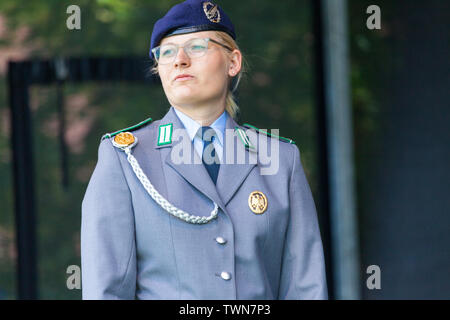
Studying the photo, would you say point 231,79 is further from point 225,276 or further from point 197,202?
point 225,276

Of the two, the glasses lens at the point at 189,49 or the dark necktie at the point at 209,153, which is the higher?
the glasses lens at the point at 189,49

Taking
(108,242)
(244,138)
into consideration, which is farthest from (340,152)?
(108,242)

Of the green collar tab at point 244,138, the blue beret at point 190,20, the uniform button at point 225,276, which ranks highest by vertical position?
the blue beret at point 190,20

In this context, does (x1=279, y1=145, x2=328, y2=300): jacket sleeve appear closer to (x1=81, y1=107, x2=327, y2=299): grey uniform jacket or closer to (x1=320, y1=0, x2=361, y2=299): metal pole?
(x1=81, y1=107, x2=327, y2=299): grey uniform jacket

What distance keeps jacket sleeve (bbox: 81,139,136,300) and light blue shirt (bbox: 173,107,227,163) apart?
9.0 inches

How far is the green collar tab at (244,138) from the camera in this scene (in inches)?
73.4

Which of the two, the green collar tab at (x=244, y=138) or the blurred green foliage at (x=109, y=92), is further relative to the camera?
the blurred green foliage at (x=109, y=92)

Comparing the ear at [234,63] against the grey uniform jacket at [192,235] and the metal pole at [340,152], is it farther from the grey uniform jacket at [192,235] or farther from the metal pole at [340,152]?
the metal pole at [340,152]

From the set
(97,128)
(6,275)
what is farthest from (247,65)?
(6,275)

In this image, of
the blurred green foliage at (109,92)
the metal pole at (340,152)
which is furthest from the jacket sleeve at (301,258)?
the metal pole at (340,152)

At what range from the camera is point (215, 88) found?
1.77 metres

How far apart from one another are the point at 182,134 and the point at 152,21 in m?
3.23

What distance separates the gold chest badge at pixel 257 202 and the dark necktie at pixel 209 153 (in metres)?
0.11
